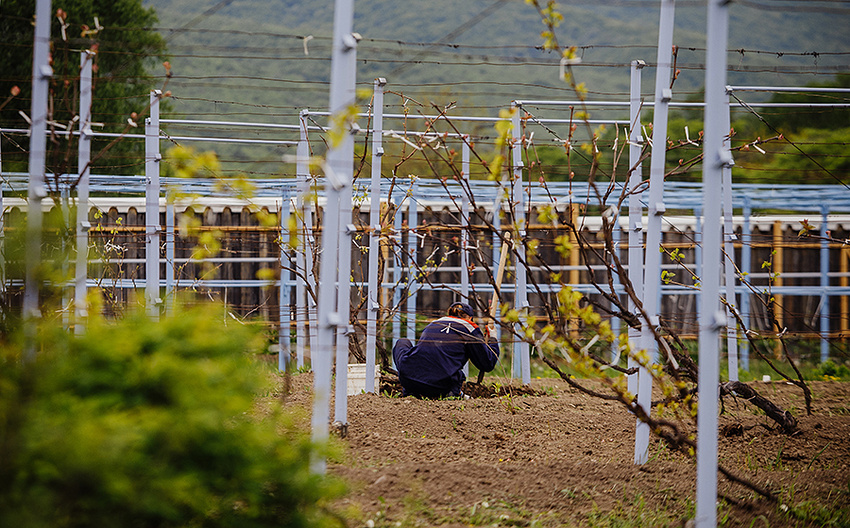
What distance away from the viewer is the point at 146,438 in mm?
2037

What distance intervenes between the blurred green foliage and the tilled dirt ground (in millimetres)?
440

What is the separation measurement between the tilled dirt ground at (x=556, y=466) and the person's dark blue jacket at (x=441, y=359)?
0.24 meters

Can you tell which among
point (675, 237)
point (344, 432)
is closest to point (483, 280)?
point (675, 237)

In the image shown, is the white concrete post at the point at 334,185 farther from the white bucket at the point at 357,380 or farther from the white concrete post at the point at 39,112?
the white bucket at the point at 357,380

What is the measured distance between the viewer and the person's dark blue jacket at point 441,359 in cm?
606

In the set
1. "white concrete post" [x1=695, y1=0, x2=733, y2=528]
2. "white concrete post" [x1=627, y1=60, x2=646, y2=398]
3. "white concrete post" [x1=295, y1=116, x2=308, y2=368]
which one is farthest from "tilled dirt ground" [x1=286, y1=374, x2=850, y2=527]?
"white concrete post" [x1=295, y1=116, x2=308, y2=368]

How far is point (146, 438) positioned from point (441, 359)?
4.19 meters

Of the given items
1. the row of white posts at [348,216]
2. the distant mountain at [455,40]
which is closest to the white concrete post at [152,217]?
the row of white posts at [348,216]

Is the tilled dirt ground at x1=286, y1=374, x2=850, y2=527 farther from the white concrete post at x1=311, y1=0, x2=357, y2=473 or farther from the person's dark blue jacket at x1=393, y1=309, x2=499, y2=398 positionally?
the white concrete post at x1=311, y1=0, x2=357, y2=473

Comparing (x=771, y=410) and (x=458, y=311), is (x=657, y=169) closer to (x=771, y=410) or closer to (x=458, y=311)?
(x=771, y=410)

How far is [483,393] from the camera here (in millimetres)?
6637

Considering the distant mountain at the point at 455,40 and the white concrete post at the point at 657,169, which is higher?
the distant mountain at the point at 455,40

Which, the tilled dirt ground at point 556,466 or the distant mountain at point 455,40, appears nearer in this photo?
the tilled dirt ground at point 556,466

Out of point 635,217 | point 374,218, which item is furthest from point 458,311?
point 635,217
